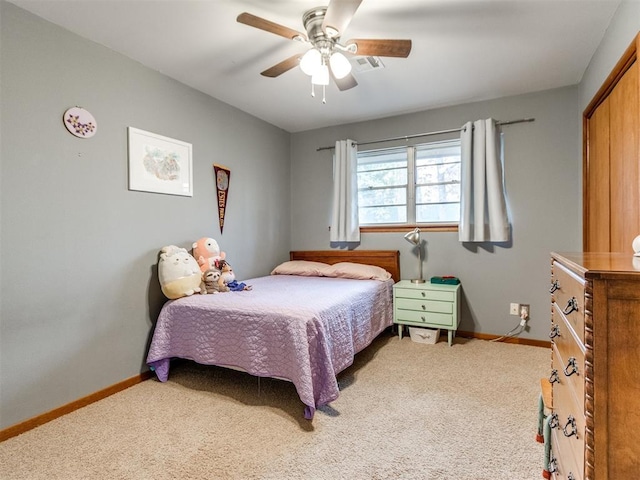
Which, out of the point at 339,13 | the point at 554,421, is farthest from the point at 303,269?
the point at 554,421

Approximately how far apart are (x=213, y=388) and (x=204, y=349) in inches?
12.5

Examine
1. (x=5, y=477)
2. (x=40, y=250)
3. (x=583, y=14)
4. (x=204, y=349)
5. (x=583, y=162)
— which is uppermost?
(x=583, y=14)

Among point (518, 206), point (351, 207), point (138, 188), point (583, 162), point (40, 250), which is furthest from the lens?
point (351, 207)

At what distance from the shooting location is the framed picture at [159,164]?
96.6 inches

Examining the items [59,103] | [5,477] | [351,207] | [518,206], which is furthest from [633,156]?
[5,477]

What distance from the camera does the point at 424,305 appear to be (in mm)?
3133

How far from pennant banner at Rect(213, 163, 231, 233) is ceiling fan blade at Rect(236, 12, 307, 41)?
163 cm

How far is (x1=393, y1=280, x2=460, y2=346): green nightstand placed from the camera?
3033 millimetres

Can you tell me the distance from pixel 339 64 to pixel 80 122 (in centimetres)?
168

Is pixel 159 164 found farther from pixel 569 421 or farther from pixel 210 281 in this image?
pixel 569 421

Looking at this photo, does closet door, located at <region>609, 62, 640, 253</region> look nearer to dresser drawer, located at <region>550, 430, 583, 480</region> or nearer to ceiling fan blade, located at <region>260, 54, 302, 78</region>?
dresser drawer, located at <region>550, 430, 583, 480</region>

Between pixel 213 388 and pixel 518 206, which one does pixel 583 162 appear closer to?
pixel 518 206

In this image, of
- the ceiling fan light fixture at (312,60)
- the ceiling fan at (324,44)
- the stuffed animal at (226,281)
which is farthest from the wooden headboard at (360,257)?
the ceiling fan light fixture at (312,60)

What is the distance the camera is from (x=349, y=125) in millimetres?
3949
